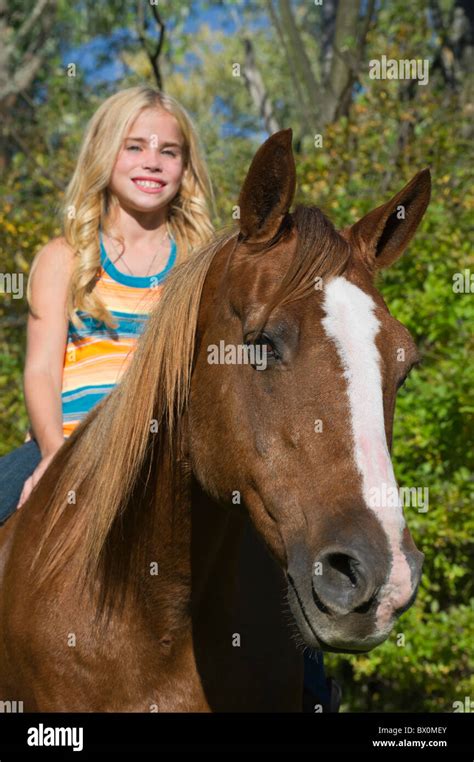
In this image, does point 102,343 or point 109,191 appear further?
point 109,191

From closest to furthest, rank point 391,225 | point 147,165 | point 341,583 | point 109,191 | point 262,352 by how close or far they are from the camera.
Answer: point 341,583, point 262,352, point 391,225, point 147,165, point 109,191

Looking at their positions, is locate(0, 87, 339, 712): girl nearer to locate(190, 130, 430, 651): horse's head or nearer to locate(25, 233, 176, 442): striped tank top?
locate(25, 233, 176, 442): striped tank top

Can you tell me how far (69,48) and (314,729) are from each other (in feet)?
47.4

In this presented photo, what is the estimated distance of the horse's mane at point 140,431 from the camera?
2.68 metres

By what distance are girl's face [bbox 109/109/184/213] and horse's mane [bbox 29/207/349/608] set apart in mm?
1052

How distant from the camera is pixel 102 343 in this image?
3633 mm

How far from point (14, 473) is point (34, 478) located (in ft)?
0.48

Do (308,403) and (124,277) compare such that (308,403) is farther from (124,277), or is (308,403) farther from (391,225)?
(124,277)

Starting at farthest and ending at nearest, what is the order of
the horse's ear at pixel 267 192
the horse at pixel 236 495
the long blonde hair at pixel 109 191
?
the long blonde hair at pixel 109 191 → the horse's ear at pixel 267 192 → the horse at pixel 236 495

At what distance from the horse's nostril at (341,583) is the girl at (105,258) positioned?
1445mm

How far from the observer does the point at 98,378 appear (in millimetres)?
3580

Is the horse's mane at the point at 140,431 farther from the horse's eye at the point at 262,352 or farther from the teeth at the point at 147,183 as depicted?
the teeth at the point at 147,183

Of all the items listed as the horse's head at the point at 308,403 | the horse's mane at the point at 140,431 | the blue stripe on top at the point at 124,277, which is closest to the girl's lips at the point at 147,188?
the blue stripe on top at the point at 124,277

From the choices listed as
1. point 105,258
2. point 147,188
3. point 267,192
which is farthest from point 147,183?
point 267,192
